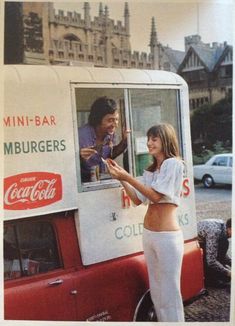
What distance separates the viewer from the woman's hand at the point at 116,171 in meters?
1.09

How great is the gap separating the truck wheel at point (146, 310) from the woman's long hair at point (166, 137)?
27 cm

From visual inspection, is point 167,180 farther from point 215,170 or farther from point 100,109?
point 100,109

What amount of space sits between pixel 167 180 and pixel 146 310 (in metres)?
0.27

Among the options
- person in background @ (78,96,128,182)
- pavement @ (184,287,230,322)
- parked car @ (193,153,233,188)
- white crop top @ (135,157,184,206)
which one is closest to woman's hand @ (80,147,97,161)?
person in background @ (78,96,128,182)

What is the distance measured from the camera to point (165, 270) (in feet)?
3.58

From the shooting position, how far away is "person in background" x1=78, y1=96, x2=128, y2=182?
1.07 meters

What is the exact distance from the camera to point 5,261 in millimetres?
1076

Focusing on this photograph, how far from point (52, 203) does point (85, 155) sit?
4.6 inches

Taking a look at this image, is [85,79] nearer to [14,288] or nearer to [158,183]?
[158,183]

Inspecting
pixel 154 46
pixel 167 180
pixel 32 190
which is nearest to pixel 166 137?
pixel 167 180

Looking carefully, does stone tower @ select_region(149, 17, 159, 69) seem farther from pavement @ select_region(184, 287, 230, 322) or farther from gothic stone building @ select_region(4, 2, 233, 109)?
pavement @ select_region(184, 287, 230, 322)

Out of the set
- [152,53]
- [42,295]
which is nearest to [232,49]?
[152,53]

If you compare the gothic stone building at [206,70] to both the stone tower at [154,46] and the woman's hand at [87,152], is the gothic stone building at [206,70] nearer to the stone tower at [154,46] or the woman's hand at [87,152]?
the stone tower at [154,46]

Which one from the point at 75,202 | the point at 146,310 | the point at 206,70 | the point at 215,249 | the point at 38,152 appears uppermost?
the point at 206,70
